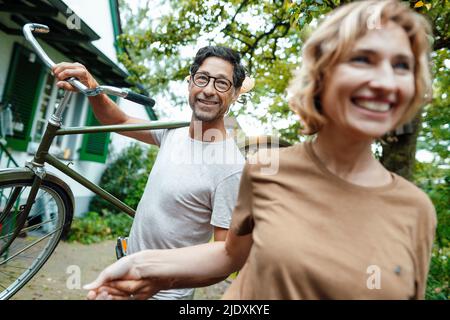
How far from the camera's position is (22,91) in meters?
5.34

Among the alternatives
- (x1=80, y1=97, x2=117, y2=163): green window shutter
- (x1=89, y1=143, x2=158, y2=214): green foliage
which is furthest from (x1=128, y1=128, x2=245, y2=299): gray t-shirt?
(x1=80, y1=97, x2=117, y2=163): green window shutter

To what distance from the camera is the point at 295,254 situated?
821mm

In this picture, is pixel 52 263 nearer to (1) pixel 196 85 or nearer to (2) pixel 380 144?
(1) pixel 196 85

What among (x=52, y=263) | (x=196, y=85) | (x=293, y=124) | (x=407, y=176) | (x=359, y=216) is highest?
(x=293, y=124)

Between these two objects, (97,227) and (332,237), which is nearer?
(332,237)

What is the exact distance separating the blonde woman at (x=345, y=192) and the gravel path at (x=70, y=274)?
241 centimetres

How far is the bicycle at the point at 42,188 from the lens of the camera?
1.71 meters

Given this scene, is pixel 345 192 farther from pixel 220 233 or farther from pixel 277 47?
pixel 277 47

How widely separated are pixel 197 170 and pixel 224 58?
59cm

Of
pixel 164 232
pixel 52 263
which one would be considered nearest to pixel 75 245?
pixel 52 263

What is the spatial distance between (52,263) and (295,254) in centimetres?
495

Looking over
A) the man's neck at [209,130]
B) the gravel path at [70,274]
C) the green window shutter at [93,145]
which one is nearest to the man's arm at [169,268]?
the man's neck at [209,130]

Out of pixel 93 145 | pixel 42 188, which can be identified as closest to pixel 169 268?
pixel 42 188
